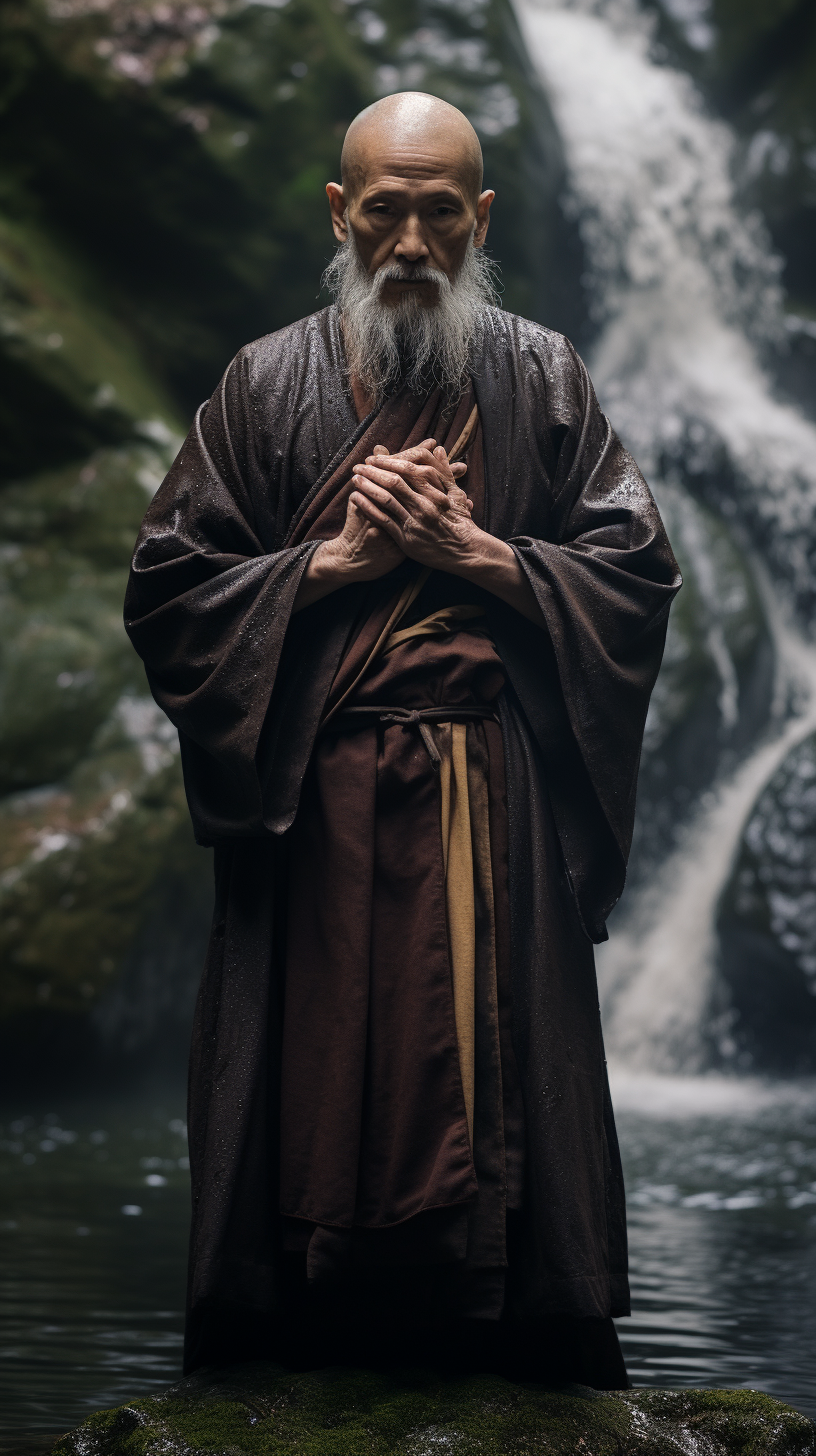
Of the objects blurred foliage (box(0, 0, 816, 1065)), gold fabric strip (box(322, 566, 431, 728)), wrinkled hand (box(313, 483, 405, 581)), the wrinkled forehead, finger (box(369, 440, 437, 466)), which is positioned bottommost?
gold fabric strip (box(322, 566, 431, 728))

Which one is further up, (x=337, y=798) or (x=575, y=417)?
(x=575, y=417)

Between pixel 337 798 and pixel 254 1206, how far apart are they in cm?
64

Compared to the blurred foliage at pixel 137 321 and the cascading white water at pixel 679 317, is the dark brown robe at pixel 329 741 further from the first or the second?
the cascading white water at pixel 679 317

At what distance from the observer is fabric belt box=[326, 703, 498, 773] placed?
2.32 meters

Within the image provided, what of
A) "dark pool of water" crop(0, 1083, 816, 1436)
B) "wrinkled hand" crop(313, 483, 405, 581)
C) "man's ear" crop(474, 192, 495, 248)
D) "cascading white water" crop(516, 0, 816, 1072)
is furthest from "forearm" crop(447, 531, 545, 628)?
"cascading white water" crop(516, 0, 816, 1072)

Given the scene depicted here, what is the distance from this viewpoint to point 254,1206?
223 cm

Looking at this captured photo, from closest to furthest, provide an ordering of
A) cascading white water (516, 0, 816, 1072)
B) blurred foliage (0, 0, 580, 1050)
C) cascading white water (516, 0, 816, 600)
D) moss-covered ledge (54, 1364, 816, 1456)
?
moss-covered ledge (54, 1364, 816, 1456), blurred foliage (0, 0, 580, 1050), cascading white water (516, 0, 816, 1072), cascading white water (516, 0, 816, 600)

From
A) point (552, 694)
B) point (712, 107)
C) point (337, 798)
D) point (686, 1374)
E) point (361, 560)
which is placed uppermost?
point (712, 107)

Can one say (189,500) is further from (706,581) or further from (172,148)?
(706,581)

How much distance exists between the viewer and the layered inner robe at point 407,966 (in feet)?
7.12

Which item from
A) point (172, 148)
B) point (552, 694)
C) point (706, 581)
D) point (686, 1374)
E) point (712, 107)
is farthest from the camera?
point (712, 107)

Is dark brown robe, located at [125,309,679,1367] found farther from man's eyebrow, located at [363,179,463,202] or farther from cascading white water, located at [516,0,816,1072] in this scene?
cascading white water, located at [516,0,816,1072]

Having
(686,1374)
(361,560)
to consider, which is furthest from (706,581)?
(361,560)

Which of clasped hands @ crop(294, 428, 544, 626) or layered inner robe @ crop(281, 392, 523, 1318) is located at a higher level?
A: clasped hands @ crop(294, 428, 544, 626)
